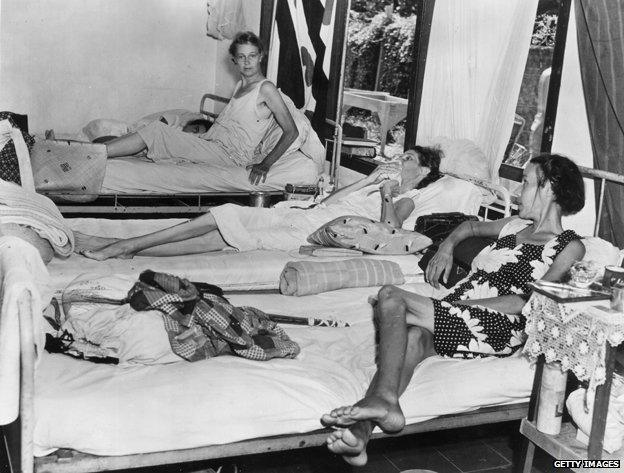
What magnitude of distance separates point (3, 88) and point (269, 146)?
3.81 metres

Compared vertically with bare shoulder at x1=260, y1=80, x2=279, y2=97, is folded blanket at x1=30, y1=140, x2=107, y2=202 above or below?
below

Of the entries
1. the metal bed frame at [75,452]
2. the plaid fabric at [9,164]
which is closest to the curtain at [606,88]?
the metal bed frame at [75,452]

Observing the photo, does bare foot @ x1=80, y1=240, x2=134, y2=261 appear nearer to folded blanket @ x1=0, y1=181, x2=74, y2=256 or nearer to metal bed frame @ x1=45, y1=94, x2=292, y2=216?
folded blanket @ x1=0, y1=181, x2=74, y2=256

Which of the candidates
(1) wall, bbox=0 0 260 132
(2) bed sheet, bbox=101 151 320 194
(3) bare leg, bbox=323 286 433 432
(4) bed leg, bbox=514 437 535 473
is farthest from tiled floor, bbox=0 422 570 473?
(1) wall, bbox=0 0 260 132

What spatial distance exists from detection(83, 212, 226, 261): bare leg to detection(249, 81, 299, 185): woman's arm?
62.4 inches

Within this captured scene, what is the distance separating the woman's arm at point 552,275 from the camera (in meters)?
2.83

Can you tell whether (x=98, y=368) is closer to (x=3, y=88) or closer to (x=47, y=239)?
(x=47, y=239)

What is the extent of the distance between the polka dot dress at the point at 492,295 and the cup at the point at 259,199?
2378 mm

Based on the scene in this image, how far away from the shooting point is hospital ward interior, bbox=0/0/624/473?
226 cm

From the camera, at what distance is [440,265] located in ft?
11.7

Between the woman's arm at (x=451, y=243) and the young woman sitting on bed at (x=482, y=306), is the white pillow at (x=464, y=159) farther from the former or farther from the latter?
the young woman sitting on bed at (x=482, y=306)

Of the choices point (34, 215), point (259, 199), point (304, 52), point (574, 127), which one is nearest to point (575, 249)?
point (574, 127)

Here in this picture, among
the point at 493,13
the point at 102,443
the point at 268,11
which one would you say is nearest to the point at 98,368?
the point at 102,443

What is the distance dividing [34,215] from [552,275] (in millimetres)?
2245
